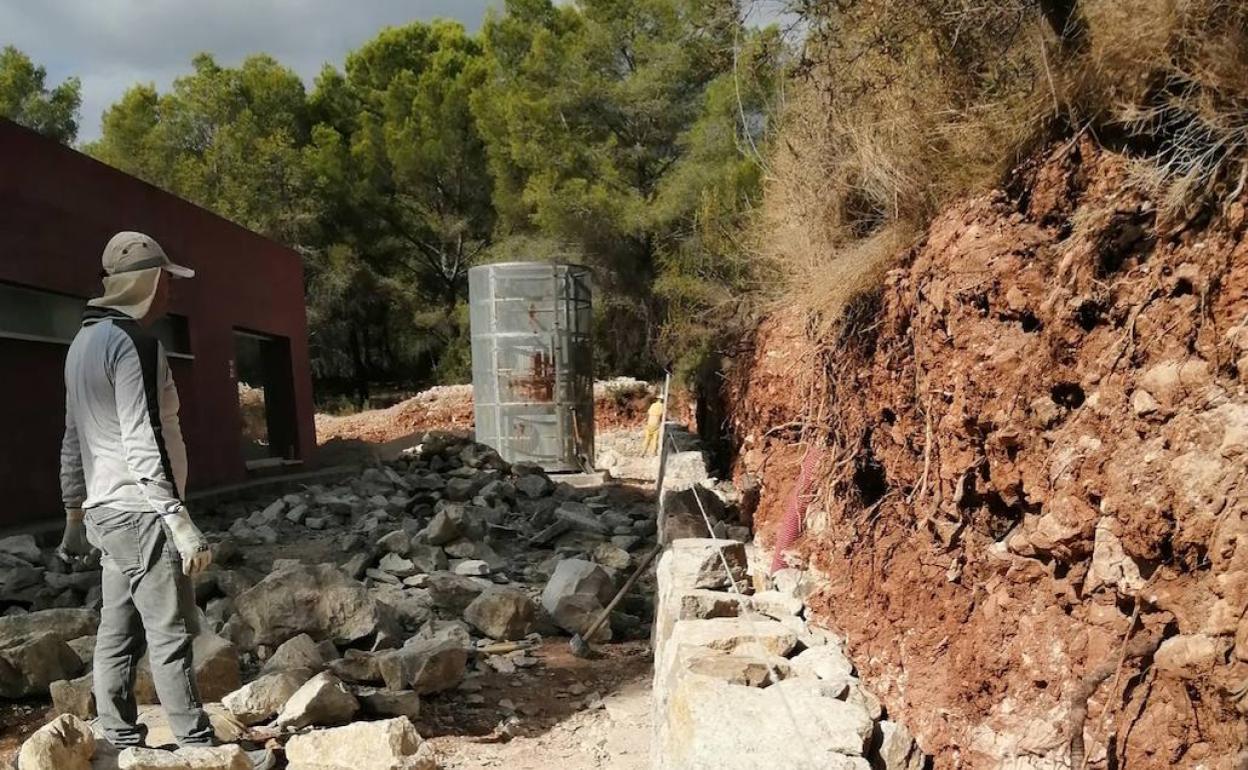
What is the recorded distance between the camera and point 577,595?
21.7 ft

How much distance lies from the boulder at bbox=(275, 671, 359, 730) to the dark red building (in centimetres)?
537

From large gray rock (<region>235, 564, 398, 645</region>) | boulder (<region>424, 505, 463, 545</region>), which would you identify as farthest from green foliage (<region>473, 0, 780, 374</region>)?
large gray rock (<region>235, 564, 398, 645</region>)

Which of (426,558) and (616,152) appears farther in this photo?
(616,152)

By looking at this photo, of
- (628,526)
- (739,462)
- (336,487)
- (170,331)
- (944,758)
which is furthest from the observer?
(336,487)

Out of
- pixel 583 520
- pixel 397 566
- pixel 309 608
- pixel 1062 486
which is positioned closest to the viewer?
pixel 1062 486

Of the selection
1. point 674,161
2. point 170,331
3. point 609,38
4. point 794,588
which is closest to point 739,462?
point 794,588

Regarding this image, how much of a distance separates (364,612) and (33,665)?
1733 millimetres

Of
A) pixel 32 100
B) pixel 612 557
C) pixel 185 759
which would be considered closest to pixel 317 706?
pixel 185 759

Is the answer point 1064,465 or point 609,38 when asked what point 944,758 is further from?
point 609,38

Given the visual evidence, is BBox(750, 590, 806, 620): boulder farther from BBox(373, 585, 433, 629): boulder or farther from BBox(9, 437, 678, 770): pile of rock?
BBox(373, 585, 433, 629): boulder

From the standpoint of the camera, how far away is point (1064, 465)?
2.41 m

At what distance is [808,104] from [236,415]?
33.0 feet

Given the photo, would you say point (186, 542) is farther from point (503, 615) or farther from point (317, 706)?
point (503, 615)

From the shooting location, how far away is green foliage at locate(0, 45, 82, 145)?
30141 mm
